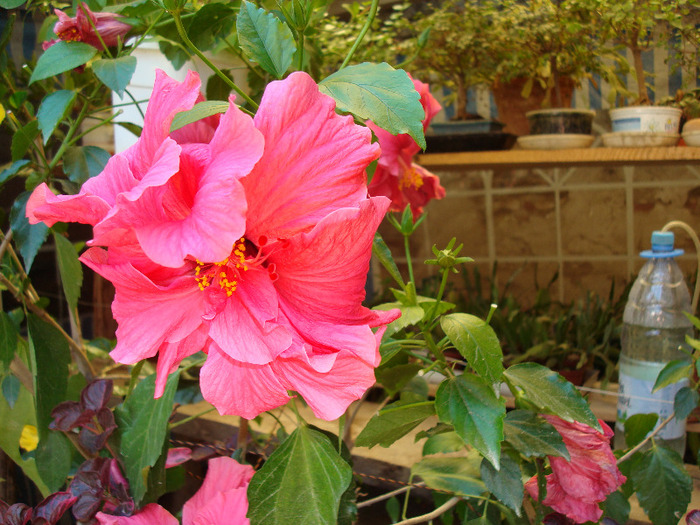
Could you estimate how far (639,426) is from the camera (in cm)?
70

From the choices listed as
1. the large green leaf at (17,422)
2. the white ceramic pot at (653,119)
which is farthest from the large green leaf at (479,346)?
the white ceramic pot at (653,119)

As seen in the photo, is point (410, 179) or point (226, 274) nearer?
point (226, 274)

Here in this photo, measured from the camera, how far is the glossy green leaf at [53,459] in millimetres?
600

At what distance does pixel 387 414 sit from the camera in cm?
51

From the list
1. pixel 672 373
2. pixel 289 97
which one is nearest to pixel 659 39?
pixel 672 373

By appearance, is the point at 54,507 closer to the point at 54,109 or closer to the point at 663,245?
the point at 54,109

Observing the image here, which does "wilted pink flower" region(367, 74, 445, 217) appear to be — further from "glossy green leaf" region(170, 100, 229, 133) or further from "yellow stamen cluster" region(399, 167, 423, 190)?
"glossy green leaf" region(170, 100, 229, 133)

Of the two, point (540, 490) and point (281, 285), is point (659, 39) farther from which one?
point (281, 285)

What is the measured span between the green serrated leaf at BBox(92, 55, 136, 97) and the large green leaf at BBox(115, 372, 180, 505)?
0.25 metres

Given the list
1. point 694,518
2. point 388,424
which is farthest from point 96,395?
point 694,518

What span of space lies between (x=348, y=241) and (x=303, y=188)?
35 millimetres

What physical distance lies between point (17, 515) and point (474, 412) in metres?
0.37

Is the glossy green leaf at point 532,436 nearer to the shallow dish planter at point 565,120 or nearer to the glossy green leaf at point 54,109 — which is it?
the glossy green leaf at point 54,109

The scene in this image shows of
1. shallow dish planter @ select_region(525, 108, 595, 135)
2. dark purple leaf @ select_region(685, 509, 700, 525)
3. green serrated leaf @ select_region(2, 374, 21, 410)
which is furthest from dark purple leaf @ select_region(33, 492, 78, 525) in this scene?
shallow dish planter @ select_region(525, 108, 595, 135)
